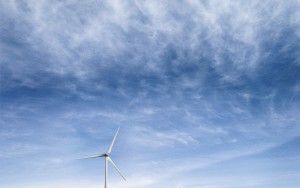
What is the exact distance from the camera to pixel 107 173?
10744 cm

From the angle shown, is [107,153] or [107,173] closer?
[107,173]

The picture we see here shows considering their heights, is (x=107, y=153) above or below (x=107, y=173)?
above

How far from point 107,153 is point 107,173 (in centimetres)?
1203

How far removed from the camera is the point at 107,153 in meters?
118
